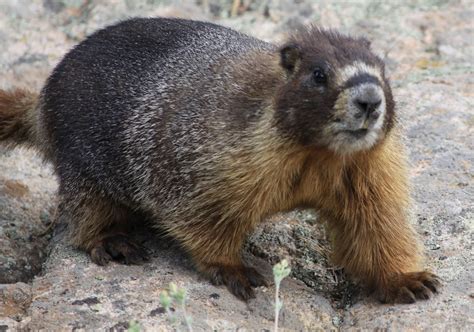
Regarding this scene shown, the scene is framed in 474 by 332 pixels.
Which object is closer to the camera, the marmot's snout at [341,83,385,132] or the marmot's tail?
the marmot's snout at [341,83,385,132]

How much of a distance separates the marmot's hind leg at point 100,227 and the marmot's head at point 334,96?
4.64 ft

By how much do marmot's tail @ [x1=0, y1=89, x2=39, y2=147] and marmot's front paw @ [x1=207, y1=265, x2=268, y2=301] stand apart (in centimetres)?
206

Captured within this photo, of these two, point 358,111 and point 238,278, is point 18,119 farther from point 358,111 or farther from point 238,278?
point 358,111

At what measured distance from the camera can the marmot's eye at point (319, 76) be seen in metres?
4.58

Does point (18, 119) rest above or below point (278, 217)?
below

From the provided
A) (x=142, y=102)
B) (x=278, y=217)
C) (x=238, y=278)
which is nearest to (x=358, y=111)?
(x=238, y=278)

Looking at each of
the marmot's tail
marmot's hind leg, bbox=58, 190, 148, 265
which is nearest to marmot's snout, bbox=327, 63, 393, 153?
marmot's hind leg, bbox=58, 190, 148, 265

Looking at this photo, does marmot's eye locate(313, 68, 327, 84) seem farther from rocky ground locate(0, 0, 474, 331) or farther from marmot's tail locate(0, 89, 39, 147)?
marmot's tail locate(0, 89, 39, 147)

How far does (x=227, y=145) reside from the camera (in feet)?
16.3

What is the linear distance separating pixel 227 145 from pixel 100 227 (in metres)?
1.32

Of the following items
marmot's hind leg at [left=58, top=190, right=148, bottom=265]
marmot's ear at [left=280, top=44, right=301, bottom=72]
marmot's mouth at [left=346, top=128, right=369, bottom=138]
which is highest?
marmot's ear at [left=280, top=44, right=301, bottom=72]

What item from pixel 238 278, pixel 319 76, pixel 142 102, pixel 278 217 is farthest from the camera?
A: pixel 278 217

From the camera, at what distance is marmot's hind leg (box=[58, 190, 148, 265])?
5.48 m

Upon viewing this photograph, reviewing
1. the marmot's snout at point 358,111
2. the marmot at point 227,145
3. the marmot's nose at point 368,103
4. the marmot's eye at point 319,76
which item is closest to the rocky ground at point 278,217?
the marmot at point 227,145
